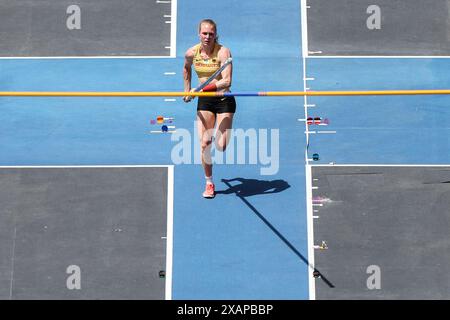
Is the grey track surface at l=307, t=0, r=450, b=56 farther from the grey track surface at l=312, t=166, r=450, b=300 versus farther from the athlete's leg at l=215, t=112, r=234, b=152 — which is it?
the athlete's leg at l=215, t=112, r=234, b=152

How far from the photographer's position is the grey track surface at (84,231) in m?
19.8

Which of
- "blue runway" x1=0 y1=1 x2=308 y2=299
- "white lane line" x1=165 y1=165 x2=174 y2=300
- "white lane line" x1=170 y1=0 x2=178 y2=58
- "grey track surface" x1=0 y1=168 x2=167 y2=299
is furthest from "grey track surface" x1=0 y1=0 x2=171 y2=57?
"white lane line" x1=165 y1=165 x2=174 y2=300

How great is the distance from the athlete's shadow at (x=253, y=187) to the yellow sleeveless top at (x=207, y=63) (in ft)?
8.48

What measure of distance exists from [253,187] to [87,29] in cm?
619

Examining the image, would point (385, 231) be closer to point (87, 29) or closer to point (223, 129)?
point (223, 129)

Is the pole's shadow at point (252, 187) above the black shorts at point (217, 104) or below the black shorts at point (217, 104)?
below

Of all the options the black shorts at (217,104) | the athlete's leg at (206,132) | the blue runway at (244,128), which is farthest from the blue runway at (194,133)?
the black shorts at (217,104)

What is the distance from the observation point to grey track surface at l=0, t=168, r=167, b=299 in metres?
19.8

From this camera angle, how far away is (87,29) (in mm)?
25156

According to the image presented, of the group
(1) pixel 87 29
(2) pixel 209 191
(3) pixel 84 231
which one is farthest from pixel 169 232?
(1) pixel 87 29

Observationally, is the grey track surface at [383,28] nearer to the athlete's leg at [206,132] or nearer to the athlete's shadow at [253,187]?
the athlete's shadow at [253,187]

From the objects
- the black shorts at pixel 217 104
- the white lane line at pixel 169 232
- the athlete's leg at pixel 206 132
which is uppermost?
the black shorts at pixel 217 104

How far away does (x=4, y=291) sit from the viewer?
64.4 ft
